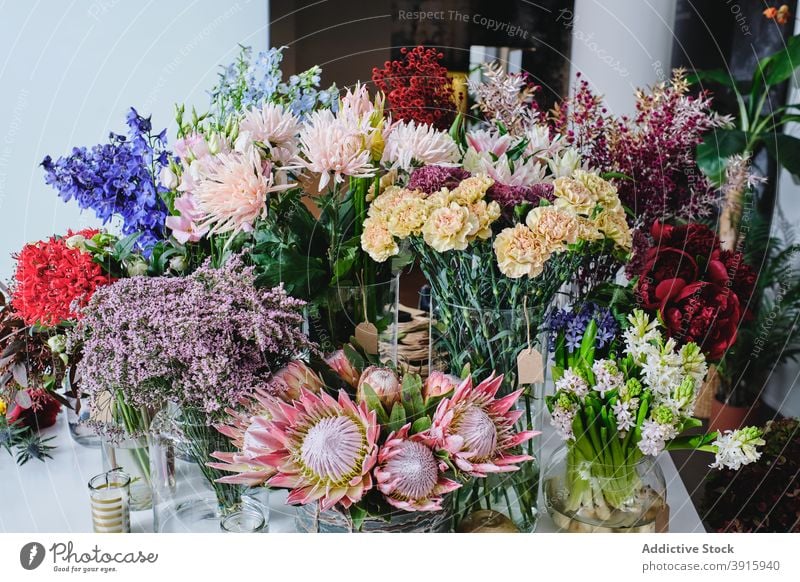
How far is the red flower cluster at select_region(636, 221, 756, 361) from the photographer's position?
666mm

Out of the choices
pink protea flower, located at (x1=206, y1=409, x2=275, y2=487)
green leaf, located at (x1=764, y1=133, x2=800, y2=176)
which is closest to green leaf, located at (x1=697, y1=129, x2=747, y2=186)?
green leaf, located at (x1=764, y1=133, x2=800, y2=176)

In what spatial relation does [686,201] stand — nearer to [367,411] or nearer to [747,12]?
[367,411]

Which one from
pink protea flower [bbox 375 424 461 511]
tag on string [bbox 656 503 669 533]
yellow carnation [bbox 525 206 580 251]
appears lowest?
tag on string [bbox 656 503 669 533]

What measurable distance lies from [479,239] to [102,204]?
1.26 feet

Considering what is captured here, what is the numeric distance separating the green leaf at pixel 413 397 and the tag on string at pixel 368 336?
12 centimetres

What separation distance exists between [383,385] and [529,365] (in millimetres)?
143

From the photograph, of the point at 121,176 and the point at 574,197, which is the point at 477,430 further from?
the point at 121,176

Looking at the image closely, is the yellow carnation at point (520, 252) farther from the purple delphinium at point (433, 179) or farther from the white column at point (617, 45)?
the white column at point (617, 45)

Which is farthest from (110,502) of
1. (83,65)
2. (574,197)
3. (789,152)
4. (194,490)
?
(789,152)

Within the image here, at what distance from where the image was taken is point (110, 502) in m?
0.69

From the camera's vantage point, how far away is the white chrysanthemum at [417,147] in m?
0.69

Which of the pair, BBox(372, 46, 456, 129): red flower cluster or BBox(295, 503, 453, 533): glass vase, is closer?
BBox(295, 503, 453, 533): glass vase

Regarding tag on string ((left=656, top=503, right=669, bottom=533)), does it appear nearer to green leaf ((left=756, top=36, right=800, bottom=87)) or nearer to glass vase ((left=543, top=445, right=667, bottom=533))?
glass vase ((left=543, top=445, right=667, bottom=533))

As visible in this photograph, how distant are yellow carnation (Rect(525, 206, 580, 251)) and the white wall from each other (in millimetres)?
676
